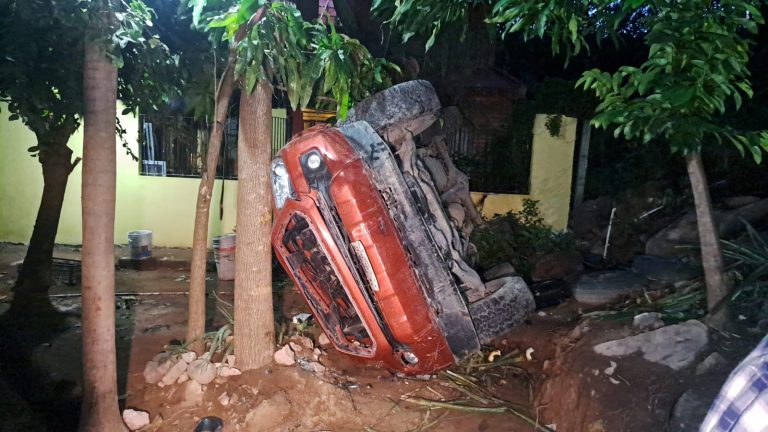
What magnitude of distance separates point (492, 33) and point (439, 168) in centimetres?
159

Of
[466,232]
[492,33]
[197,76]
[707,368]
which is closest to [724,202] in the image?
[466,232]

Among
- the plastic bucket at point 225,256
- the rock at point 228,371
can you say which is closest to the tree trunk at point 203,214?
the rock at point 228,371

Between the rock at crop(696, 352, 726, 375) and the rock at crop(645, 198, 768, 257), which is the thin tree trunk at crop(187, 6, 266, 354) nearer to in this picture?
the rock at crop(696, 352, 726, 375)

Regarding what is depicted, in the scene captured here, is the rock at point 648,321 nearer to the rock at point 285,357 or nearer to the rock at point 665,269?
the rock at point 665,269

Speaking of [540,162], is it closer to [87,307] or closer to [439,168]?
[439,168]

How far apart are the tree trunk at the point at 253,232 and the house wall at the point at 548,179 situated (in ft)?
18.1

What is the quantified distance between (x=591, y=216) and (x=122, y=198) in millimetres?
8927

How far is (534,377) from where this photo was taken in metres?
3.85

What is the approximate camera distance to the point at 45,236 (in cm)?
553

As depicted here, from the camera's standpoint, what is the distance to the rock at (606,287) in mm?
4806

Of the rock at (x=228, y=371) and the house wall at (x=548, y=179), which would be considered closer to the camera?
the rock at (x=228, y=371)

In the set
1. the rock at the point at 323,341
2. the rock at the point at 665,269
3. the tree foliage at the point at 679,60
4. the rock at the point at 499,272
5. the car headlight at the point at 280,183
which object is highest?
the tree foliage at the point at 679,60

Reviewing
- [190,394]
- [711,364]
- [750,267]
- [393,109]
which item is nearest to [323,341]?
[190,394]

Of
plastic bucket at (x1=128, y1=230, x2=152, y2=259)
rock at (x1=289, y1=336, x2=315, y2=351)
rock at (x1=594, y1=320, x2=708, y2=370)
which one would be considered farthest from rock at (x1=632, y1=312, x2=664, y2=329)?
plastic bucket at (x1=128, y1=230, x2=152, y2=259)
